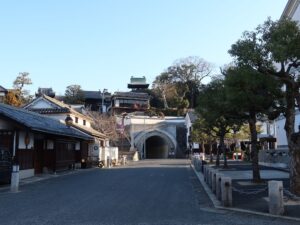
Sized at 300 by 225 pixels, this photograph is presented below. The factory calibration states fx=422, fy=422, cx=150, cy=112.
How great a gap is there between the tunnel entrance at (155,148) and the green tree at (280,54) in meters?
65.7

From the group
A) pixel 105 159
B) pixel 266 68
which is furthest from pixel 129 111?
pixel 266 68

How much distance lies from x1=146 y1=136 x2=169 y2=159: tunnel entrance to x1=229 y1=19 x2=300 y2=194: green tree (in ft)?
215

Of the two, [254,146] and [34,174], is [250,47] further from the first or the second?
[34,174]

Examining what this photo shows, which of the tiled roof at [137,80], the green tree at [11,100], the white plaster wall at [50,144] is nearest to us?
the white plaster wall at [50,144]

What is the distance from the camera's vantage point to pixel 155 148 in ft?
273

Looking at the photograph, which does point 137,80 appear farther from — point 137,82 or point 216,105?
point 216,105

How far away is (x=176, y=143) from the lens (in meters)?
75.9

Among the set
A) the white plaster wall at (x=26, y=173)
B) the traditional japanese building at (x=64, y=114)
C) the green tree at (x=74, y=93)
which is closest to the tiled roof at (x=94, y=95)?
the green tree at (x=74, y=93)

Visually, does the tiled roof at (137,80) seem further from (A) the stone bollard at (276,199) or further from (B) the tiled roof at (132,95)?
(A) the stone bollard at (276,199)

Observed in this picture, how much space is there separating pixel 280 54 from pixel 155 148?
7093cm

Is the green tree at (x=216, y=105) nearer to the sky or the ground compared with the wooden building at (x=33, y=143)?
nearer to the sky

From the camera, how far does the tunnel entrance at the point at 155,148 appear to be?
8112 cm

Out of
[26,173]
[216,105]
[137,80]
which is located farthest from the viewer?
[137,80]

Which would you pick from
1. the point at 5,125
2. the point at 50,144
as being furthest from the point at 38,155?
the point at 5,125
